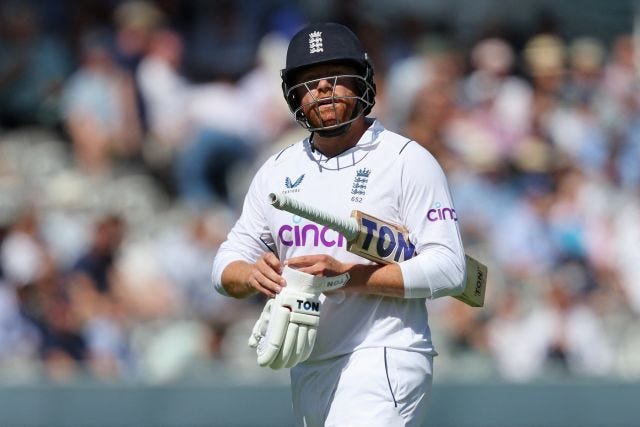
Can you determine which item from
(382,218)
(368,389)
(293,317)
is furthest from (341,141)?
(368,389)

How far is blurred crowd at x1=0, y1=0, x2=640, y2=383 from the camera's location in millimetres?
9812

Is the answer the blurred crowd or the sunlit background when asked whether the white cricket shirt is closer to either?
the sunlit background

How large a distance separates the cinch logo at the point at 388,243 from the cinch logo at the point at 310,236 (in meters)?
0.19

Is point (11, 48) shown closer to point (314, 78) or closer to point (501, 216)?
point (501, 216)

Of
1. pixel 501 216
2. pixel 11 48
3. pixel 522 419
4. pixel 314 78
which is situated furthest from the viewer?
pixel 11 48

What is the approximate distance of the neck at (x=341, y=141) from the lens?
4641mm

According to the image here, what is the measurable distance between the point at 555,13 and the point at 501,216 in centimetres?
266

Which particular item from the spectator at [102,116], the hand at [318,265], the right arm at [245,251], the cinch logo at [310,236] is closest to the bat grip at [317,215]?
the hand at [318,265]

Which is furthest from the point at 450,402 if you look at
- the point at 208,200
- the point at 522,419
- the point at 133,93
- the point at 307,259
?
the point at 307,259

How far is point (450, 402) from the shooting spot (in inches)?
356

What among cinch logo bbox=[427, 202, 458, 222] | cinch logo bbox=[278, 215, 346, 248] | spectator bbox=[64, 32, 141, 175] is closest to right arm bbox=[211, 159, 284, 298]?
cinch logo bbox=[278, 215, 346, 248]

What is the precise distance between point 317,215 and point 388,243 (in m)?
0.41

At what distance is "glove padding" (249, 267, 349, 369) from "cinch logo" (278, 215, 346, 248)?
23 centimetres

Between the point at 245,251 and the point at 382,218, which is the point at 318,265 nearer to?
the point at 382,218
